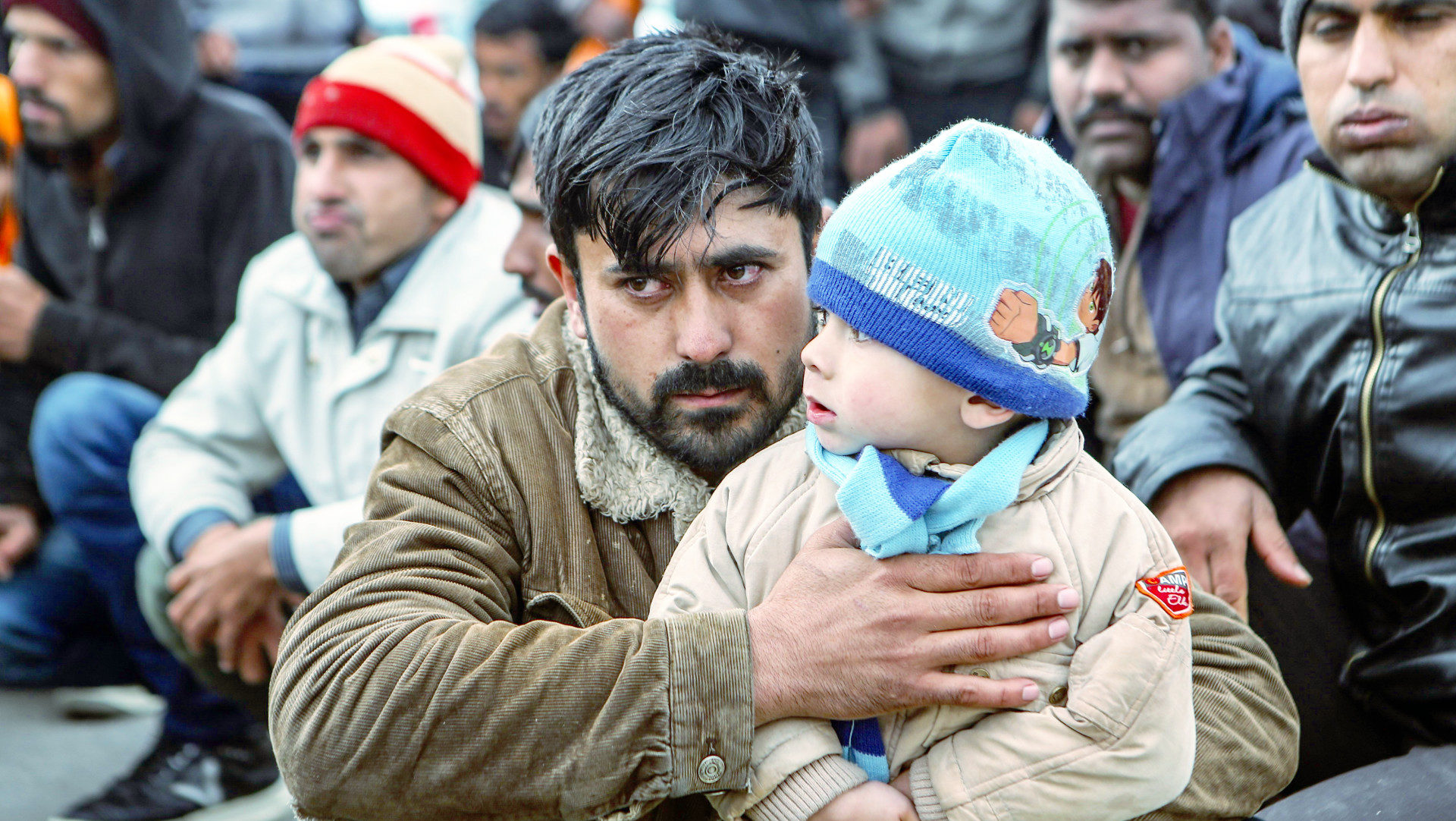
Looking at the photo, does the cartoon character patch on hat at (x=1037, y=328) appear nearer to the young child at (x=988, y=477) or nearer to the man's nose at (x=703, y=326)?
the young child at (x=988, y=477)

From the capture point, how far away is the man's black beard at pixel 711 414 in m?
2.00

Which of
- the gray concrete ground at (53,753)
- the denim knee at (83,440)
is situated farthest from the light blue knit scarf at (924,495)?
the denim knee at (83,440)

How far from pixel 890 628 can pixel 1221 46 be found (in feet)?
8.57

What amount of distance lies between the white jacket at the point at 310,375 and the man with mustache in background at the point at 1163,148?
4.94ft

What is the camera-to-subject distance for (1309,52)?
7.86ft

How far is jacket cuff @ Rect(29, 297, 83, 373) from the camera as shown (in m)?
4.10

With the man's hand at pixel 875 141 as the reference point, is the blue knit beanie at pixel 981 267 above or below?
above

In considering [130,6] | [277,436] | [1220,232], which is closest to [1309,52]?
[1220,232]

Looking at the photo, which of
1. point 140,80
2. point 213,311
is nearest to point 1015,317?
point 213,311

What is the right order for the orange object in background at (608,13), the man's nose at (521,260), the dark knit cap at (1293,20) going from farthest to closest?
the orange object in background at (608,13) < the man's nose at (521,260) < the dark knit cap at (1293,20)

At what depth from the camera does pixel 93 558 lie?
3.83 meters

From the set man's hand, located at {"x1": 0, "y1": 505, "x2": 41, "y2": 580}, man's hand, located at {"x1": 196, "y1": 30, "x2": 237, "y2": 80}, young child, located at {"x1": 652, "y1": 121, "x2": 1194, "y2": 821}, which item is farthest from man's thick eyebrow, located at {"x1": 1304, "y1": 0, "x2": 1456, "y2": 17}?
man's hand, located at {"x1": 196, "y1": 30, "x2": 237, "y2": 80}

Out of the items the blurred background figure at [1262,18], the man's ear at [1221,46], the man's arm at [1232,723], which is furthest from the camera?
the blurred background figure at [1262,18]

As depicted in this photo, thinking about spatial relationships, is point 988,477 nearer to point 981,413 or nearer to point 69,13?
point 981,413
